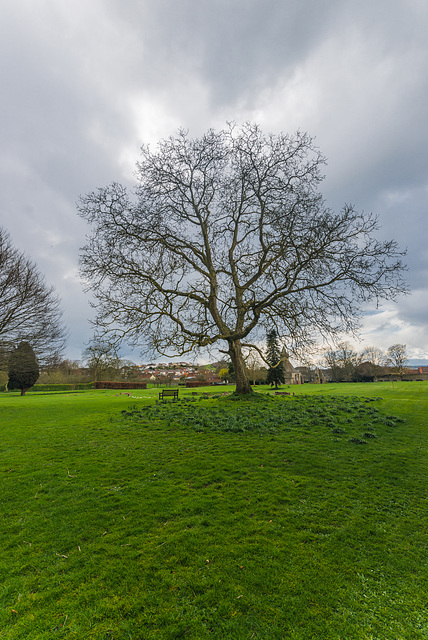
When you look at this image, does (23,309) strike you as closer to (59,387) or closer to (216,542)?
(216,542)

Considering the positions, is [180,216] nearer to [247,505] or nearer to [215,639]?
[247,505]

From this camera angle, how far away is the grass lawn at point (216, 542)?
8.91 feet

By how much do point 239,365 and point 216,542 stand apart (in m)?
14.8

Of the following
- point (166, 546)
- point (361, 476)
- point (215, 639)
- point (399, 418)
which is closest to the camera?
point (215, 639)

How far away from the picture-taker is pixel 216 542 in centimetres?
382

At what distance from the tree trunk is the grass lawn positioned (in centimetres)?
974

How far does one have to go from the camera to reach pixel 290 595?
2953mm

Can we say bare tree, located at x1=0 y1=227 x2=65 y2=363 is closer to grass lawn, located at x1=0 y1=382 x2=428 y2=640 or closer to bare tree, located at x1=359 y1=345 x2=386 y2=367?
grass lawn, located at x1=0 y1=382 x2=428 y2=640

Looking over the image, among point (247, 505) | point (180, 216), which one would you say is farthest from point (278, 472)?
point (180, 216)

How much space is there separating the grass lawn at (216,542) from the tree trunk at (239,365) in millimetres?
9738

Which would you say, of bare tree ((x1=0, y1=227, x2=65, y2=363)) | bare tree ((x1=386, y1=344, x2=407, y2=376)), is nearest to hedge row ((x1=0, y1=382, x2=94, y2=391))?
bare tree ((x1=0, y1=227, x2=65, y2=363))

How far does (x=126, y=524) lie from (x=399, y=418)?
12194 millimetres

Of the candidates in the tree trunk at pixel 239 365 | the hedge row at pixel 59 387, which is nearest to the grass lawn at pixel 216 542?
the tree trunk at pixel 239 365

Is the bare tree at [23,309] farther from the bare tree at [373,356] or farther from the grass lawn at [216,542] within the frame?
the bare tree at [373,356]
